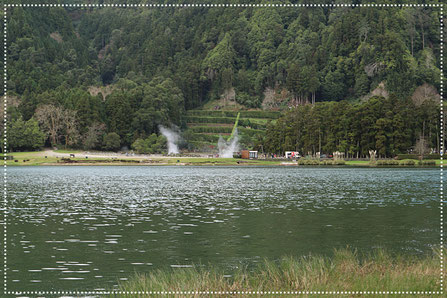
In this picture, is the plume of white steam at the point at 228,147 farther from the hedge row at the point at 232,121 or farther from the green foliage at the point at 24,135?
the green foliage at the point at 24,135

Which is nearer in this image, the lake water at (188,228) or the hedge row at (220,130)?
the lake water at (188,228)

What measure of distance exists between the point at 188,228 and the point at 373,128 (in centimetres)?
9262

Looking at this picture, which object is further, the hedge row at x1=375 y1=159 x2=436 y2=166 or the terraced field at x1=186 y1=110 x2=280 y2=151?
the terraced field at x1=186 y1=110 x2=280 y2=151

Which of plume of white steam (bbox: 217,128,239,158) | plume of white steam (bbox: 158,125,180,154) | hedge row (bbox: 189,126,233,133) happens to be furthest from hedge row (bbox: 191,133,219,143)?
plume of white steam (bbox: 217,128,239,158)

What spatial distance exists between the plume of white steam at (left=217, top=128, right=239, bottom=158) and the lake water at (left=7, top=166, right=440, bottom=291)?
83.9 metres

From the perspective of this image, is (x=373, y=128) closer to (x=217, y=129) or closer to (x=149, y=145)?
(x=149, y=145)

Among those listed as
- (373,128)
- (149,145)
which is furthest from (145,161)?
Answer: (373,128)

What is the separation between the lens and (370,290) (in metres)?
17.9

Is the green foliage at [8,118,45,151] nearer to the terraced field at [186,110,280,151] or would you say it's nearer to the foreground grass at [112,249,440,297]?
the terraced field at [186,110,280,151]

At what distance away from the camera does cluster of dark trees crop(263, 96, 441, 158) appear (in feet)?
390

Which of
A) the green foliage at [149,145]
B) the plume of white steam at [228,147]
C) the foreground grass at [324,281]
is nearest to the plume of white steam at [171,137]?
the green foliage at [149,145]

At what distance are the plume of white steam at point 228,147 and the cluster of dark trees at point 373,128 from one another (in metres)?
18.6

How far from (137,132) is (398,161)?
73806 millimetres

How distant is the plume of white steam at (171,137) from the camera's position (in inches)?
6058
